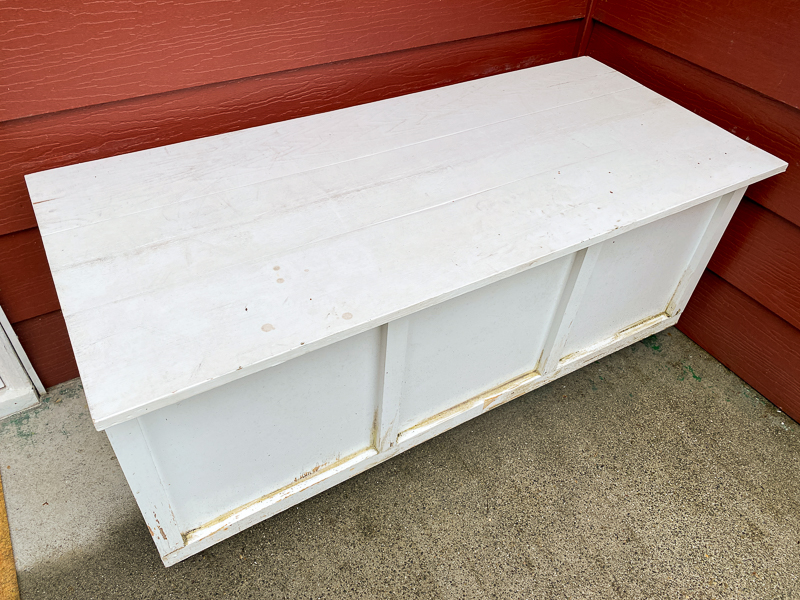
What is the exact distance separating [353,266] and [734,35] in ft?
3.83

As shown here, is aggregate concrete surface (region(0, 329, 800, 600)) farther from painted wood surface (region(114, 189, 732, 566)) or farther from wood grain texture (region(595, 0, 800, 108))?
wood grain texture (region(595, 0, 800, 108))

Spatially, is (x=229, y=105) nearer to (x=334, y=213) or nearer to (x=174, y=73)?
(x=174, y=73)

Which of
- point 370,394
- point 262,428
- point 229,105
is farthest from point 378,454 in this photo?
point 229,105

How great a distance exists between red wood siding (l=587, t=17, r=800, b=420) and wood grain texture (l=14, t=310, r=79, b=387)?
1.79 metres

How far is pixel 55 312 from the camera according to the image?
1.52 meters

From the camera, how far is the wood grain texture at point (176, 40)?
1112mm

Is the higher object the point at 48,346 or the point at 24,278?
the point at 24,278

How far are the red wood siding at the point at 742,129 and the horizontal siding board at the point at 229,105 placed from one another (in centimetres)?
27

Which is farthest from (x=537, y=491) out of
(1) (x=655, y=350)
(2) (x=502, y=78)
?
(2) (x=502, y=78)

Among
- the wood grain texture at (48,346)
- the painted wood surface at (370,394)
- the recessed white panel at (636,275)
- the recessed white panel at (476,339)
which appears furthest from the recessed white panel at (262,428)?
the wood grain texture at (48,346)

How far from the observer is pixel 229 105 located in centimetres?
138

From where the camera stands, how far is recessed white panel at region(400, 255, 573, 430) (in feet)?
3.83

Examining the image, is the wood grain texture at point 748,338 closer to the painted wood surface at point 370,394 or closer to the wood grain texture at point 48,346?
the painted wood surface at point 370,394

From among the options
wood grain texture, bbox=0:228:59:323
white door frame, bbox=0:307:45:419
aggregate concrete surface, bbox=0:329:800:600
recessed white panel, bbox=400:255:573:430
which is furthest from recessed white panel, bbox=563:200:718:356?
white door frame, bbox=0:307:45:419
